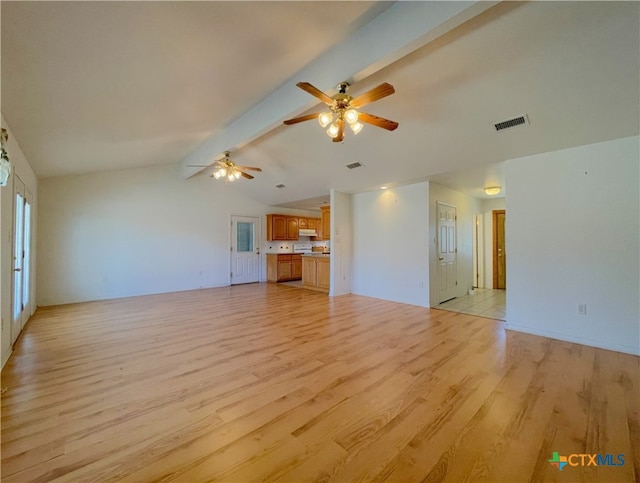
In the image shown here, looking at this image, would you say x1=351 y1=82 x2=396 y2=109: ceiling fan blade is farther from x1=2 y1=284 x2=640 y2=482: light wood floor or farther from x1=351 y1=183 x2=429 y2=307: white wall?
x1=351 y1=183 x2=429 y2=307: white wall

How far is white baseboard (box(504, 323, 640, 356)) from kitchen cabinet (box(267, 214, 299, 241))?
22.0 ft

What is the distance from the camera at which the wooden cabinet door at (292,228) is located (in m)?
9.35

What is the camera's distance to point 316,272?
7.49m

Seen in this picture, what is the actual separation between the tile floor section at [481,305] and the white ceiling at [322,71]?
102 inches

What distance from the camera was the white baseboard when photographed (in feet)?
10.3

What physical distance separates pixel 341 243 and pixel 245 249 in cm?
357

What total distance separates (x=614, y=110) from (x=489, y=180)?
242 centimetres

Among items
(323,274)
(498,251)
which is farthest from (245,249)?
(498,251)

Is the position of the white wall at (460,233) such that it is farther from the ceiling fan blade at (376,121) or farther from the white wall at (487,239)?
the ceiling fan blade at (376,121)

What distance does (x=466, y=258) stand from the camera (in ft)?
22.2

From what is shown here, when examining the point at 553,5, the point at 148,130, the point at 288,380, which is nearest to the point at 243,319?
the point at 288,380

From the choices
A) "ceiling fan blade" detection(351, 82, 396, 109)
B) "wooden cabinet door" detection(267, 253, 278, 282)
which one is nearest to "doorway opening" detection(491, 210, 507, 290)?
"wooden cabinet door" detection(267, 253, 278, 282)

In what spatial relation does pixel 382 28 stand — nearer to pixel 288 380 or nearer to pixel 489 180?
pixel 288 380

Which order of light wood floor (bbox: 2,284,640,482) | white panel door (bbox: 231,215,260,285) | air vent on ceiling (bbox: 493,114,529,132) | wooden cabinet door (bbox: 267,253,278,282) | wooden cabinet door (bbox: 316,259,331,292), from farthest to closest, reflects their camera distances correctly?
wooden cabinet door (bbox: 267,253,278,282), white panel door (bbox: 231,215,260,285), wooden cabinet door (bbox: 316,259,331,292), air vent on ceiling (bbox: 493,114,529,132), light wood floor (bbox: 2,284,640,482)
